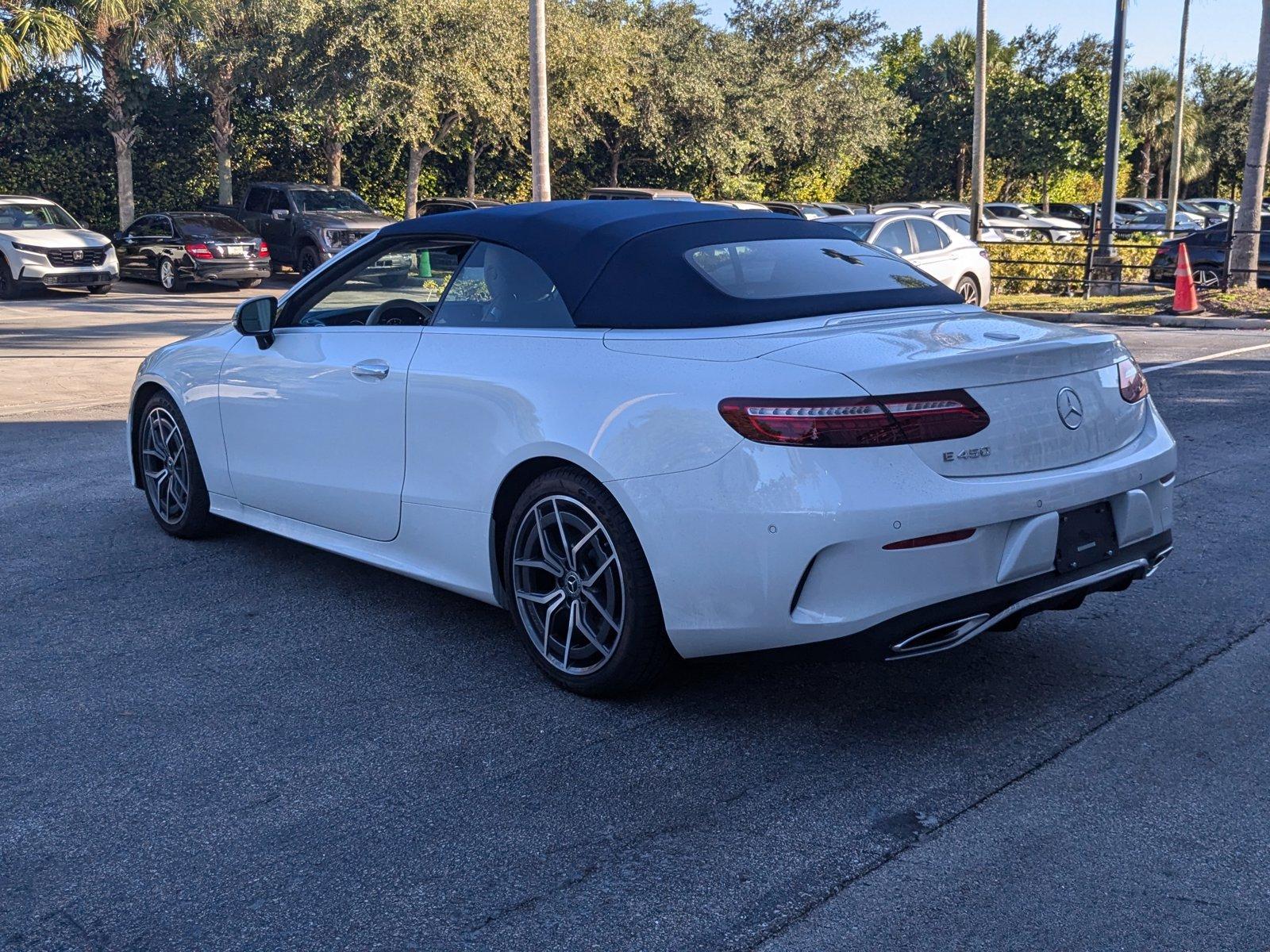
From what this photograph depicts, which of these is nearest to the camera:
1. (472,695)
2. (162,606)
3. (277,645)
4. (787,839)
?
(787,839)

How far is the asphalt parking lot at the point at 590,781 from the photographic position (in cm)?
292

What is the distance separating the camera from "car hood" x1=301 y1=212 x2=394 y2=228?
84.5ft

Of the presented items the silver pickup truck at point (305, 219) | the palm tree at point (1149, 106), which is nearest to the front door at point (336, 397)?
the silver pickup truck at point (305, 219)

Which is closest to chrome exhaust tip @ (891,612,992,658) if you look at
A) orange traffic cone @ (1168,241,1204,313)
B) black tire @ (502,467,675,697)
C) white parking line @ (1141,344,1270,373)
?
black tire @ (502,467,675,697)

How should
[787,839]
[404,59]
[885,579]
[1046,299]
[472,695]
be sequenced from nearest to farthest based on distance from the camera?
[787,839] → [885,579] → [472,695] → [1046,299] → [404,59]

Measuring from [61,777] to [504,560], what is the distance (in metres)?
1.50

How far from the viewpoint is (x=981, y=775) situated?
363 cm

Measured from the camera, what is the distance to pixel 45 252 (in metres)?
22.8

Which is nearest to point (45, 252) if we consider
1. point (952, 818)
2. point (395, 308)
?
point (395, 308)

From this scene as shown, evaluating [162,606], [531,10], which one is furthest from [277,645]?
[531,10]

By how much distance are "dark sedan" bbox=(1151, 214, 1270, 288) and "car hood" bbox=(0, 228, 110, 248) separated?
18.2 m

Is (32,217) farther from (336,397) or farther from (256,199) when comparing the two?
(336,397)

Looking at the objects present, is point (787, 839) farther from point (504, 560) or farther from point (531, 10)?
point (531, 10)

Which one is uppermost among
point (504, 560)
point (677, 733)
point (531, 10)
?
point (531, 10)
